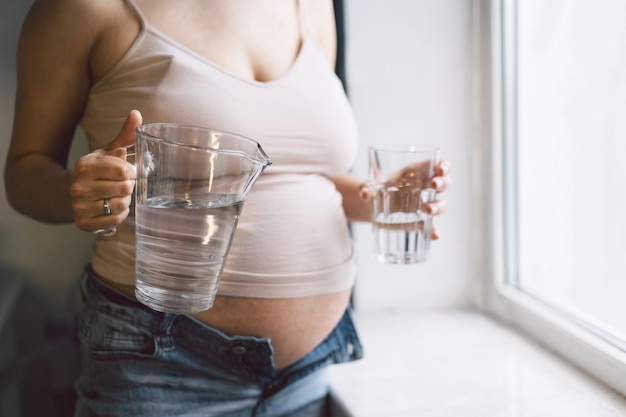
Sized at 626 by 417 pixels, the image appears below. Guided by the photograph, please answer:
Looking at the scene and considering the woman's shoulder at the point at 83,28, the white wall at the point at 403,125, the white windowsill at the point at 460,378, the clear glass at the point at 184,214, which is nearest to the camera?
the clear glass at the point at 184,214

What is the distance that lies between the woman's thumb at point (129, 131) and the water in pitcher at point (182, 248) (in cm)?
7

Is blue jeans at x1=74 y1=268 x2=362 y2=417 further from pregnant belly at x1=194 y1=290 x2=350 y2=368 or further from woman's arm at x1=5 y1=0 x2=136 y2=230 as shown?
woman's arm at x1=5 y1=0 x2=136 y2=230

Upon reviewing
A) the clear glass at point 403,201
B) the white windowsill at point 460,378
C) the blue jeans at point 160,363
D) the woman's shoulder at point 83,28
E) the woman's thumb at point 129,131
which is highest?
the woman's shoulder at point 83,28

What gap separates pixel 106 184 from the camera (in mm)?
656

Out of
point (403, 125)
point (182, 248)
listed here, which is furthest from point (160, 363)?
point (403, 125)

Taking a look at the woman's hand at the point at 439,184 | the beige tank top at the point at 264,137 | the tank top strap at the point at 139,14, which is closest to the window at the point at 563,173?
the woman's hand at the point at 439,184

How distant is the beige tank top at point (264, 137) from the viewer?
32.1 inches

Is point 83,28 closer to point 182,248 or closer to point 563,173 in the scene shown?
point 182,248

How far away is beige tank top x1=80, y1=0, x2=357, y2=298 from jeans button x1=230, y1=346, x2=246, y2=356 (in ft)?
0.23

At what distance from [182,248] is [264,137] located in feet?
0.87

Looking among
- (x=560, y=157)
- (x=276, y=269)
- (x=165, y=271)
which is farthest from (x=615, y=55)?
(x=165, y=271)

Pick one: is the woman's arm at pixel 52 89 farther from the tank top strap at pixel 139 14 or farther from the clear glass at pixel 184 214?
the clear glass at pixel 184 214

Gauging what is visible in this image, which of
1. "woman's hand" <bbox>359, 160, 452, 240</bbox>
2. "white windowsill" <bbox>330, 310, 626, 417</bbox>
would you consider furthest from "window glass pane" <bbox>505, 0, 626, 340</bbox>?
"woman's hand" <bbox>359, 160, 452, 240</bbox>

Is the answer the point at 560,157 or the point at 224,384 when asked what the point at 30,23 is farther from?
the point at 560,157
